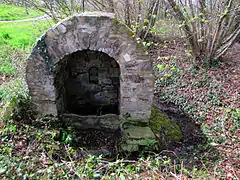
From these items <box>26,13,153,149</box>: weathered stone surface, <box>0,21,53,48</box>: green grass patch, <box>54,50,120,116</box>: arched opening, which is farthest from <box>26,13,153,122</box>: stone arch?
<box>0,21,53,48</box>: green grass patch

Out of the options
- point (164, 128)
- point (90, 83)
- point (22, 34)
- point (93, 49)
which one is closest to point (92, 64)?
point (90, 83)

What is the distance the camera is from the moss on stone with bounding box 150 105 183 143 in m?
4.31

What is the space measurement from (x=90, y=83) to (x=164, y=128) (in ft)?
7.10

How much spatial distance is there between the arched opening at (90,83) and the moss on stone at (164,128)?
110 cm

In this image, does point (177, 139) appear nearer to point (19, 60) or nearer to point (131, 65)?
point (131, 65)

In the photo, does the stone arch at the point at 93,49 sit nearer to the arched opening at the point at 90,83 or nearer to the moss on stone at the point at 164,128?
the moss on stone at the point at 164,128

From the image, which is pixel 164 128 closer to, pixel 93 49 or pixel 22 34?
pixel 93 49

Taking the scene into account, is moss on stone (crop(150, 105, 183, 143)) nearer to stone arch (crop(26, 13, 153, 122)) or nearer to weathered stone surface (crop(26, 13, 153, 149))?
weathered stone surface (crop(26, 13, 153, 149))

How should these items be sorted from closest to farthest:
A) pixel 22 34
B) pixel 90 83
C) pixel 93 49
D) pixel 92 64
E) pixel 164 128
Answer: pixel 93 49
pixel 164 128
pixel 92 64
pixel 90 83
pixel 22 34

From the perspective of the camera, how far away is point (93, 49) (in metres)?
3.43

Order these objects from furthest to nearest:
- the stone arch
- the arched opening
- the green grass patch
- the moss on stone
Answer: the green grass patch < the arched opening < the moss on stone < the stone arch

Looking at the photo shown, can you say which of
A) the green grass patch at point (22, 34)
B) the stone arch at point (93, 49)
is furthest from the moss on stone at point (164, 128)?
the green grass patch at point (22, 34)

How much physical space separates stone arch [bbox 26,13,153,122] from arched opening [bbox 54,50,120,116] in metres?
0.92

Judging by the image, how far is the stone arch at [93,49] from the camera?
3248 mm
